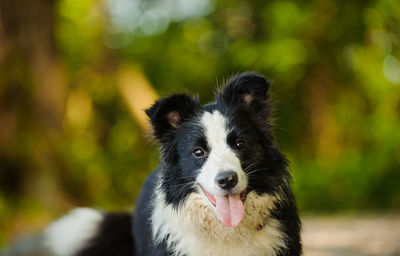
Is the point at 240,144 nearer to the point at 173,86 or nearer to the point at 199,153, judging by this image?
the point at 199,153

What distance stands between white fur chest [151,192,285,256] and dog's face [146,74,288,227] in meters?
0.08

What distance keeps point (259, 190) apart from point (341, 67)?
1072 centimetres

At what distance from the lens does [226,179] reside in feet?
10.3

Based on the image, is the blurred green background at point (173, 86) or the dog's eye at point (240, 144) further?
the blurred green background at point (173, 86)

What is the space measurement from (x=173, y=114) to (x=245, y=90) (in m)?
0.62

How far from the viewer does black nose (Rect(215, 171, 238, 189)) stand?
3.14 meters

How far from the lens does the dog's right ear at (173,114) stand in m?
3.71

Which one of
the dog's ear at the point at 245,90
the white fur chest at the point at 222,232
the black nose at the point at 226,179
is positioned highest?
the dog's ear at the point at 245,90

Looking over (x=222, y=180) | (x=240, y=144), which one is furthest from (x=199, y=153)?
(x=222, y=180)

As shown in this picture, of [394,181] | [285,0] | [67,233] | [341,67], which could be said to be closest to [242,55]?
[285,0]

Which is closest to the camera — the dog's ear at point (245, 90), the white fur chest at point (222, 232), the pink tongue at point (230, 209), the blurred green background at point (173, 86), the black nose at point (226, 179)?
the black nose at point (226, 179)

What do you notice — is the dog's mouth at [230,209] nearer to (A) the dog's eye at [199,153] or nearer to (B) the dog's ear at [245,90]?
(A) the dog's eye at [199,153]

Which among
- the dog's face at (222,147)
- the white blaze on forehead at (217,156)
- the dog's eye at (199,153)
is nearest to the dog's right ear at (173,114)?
the dog's face at (222,147)

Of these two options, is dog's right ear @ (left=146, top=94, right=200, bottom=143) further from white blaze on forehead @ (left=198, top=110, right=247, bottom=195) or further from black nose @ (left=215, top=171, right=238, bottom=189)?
black nose @ (left=215, top=171, right=238, bottom=189)
